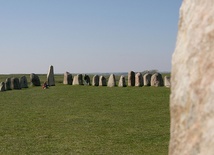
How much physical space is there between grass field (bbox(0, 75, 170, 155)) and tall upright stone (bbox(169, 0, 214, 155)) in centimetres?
661

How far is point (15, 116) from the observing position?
668 inches

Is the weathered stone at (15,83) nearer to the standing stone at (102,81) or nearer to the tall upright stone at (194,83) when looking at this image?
the standing stone at (102,81)

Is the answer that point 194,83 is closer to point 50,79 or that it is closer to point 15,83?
point 15,83

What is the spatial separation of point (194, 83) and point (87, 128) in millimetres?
10598

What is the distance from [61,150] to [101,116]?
5.94 metres

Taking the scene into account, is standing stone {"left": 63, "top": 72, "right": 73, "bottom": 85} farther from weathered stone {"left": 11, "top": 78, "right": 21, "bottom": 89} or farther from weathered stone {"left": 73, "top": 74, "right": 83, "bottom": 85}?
weathered stone {"left": 11, "top": 78, "right": 21, "bottom": 89}

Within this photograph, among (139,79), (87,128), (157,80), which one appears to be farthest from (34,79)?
(87,128)

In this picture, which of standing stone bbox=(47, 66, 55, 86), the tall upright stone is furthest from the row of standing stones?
the tall upright stone

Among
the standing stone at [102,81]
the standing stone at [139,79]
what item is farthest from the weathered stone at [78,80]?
the standing stone at [139,79]

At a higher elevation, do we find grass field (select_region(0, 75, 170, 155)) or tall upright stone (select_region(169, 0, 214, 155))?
tall upright stone (select_region(169, 0, 214, 155))

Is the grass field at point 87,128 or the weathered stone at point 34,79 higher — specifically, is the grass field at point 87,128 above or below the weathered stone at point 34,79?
below

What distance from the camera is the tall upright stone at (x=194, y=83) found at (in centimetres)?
293

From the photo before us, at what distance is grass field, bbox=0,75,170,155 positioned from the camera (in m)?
10.5

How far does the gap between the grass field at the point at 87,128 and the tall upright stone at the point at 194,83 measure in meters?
6.61
